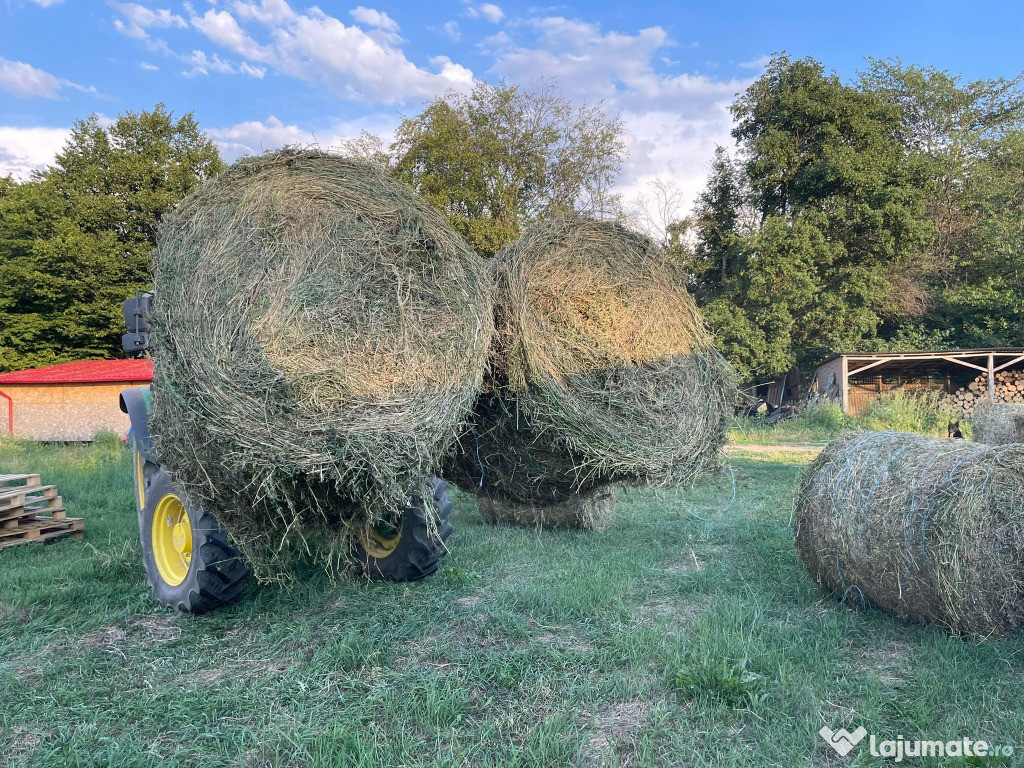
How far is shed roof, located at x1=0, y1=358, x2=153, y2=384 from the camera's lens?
1566 centimetres

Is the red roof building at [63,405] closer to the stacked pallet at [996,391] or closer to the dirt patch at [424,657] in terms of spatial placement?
the dirt patch at [424,657]

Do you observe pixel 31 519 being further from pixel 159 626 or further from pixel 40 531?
pixel 159 626

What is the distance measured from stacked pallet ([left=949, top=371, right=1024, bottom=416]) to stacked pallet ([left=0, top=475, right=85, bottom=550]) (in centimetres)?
1972

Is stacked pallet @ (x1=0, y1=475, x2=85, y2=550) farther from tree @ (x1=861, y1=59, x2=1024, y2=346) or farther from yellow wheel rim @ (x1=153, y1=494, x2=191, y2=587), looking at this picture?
tree @ (x1=861, y1=59, x2=1024, y2=346)

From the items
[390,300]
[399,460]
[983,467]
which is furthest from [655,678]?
[390,300]

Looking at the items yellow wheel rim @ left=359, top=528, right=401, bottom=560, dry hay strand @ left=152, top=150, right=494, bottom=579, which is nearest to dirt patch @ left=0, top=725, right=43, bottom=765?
dry hay strand @ left=152, top=150, right=494, bottom=579

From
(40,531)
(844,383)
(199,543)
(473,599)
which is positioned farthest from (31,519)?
(844,383)

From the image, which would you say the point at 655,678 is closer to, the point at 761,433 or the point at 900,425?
the point at 761,433

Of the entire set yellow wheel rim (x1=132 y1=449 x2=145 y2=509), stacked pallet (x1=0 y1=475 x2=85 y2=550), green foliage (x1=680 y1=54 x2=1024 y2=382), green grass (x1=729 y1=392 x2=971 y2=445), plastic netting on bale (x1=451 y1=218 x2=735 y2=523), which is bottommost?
green grass (x1=729 y1=392 x2=971 y2=445)

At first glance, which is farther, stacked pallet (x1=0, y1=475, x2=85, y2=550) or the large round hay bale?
stacked pallet (x1=0, y1=475, x2=85, y2=550)

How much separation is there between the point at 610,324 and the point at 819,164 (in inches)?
762

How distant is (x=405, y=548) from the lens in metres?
4.58

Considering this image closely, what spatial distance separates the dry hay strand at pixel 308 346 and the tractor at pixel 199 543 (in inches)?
16.9

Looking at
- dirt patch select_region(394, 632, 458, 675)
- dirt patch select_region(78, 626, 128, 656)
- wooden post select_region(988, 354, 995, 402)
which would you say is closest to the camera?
dirt patch select_region(394, 632, 458, 675)
